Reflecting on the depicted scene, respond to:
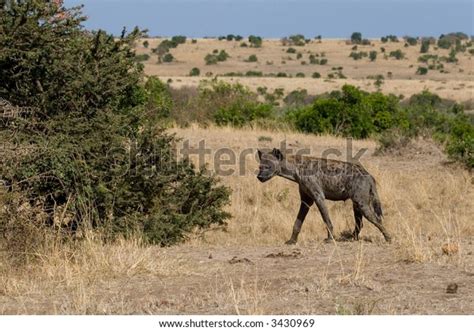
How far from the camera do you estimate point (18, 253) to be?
10.0 m

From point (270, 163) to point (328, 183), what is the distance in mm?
877

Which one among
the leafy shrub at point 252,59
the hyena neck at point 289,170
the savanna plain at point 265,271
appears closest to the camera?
the savanna plain at point 265,271

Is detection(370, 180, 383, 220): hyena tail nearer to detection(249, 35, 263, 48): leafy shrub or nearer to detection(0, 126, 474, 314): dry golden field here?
detection(0, 126, 474, 314): dry golden field

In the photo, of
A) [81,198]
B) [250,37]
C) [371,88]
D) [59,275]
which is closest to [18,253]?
[59,275]

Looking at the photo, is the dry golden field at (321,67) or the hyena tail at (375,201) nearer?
the hyena tail at (375,201)

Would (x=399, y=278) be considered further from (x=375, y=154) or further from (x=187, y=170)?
(x=375, y=154)

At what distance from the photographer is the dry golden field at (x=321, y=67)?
6300 centimetres

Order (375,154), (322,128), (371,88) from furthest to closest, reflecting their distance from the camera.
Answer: (371,88), (322,128), (375,154)

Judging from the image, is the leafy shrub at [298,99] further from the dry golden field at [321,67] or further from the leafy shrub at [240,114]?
the leafy shrub at [240,114]

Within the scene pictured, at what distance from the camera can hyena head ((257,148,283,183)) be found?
12.6m

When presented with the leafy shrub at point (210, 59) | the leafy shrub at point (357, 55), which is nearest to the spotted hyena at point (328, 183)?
the leafy shrub at point (210, 59)

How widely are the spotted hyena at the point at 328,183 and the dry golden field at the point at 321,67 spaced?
4423 cm

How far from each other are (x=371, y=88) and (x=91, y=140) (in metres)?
50.7

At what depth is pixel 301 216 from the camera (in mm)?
12453
